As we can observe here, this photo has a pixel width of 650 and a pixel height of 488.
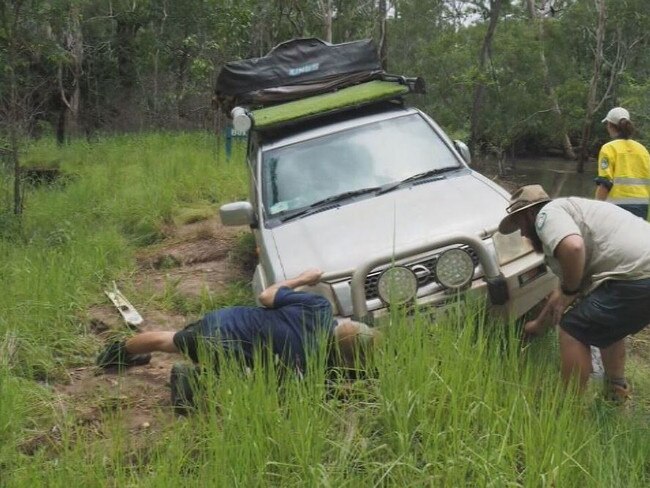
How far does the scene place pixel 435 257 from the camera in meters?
4.40

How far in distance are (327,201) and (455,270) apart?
1.50 m

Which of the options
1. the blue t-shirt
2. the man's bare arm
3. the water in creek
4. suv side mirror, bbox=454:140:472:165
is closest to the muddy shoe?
the blue t-shirt

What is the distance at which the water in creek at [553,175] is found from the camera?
66.7 ft

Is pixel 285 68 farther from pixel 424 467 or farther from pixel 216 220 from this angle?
pixel 424 467

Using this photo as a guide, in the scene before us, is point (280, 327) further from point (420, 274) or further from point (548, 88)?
point (548, 88)

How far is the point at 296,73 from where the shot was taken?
8242 millimetres

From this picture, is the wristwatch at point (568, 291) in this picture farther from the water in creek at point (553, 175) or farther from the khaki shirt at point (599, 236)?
the water in creek at point (553, 175)

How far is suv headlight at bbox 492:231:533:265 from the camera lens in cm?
457

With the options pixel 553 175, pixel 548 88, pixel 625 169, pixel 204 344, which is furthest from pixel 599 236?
pixel 548 88

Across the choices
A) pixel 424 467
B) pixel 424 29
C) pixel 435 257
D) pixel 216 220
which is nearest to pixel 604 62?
pixel 424 29

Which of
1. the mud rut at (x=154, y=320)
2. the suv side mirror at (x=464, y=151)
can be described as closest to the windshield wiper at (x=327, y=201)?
the suv side mirror at (x=464, y=151)

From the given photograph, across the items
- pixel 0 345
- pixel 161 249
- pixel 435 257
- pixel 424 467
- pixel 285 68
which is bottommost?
pixel 161 249

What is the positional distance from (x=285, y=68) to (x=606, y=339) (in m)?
5.52

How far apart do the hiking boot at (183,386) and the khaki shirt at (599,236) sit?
197 centimetres
